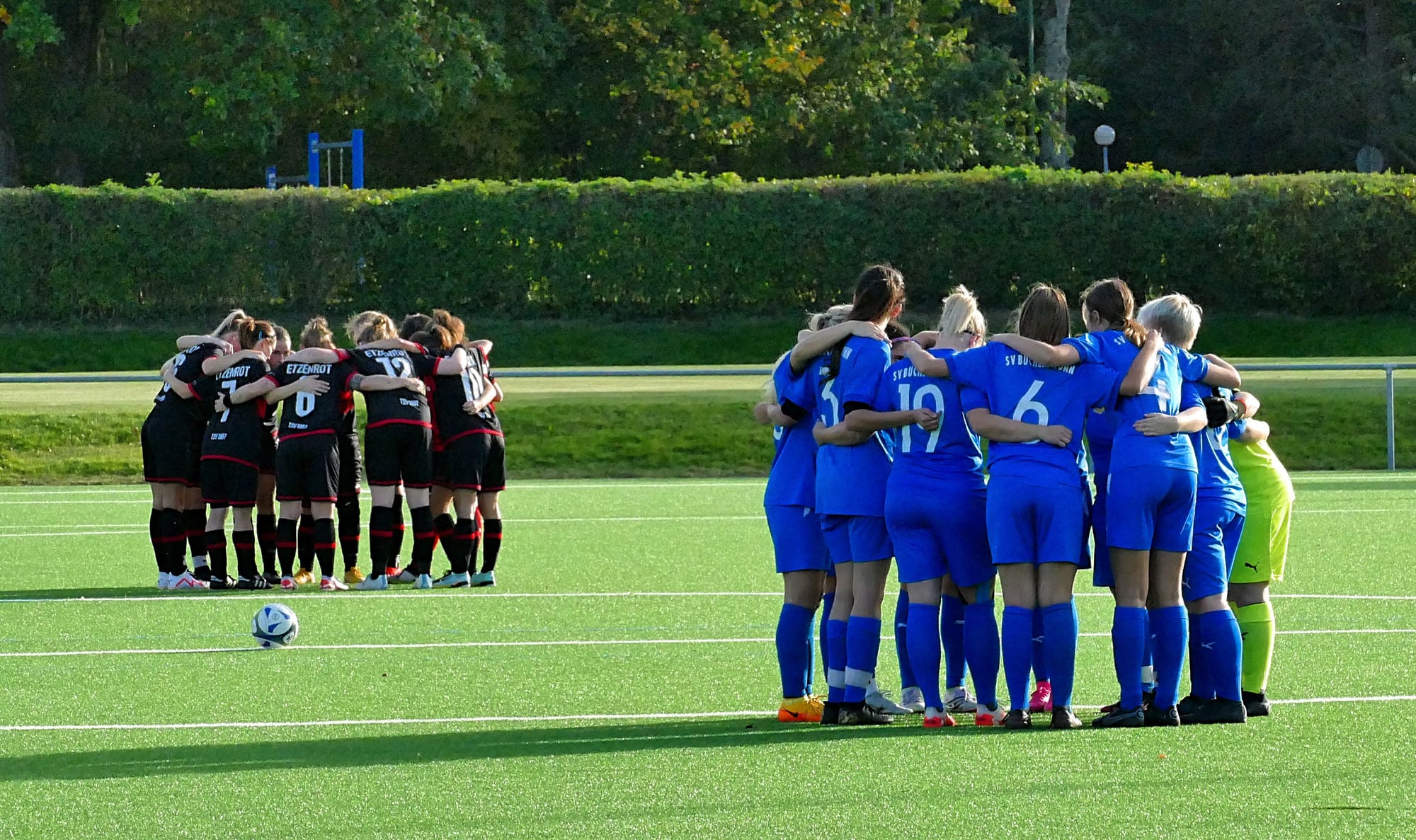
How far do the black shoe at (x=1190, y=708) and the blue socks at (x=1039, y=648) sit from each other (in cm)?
→ 54

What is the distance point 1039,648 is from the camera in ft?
26.0

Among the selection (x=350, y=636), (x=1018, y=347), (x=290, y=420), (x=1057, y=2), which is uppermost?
(x=1057, y=2)

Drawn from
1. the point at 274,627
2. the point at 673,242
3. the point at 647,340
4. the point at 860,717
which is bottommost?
the point at 647,340

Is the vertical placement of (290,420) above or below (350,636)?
above

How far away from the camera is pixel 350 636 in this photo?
1078 cm

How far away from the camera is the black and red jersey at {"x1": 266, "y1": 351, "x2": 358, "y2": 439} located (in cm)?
1272

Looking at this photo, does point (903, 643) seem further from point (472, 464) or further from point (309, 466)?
point (309, 466)

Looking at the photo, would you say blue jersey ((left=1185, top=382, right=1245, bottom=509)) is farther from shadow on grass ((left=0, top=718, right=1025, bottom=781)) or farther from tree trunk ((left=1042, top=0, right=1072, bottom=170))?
tree trunk ((left=1042, top=0, right=1072, bottom=170))

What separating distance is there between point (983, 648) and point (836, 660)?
24.8 inches

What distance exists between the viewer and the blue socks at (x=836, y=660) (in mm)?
8031

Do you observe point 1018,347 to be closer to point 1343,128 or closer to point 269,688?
point 269,688

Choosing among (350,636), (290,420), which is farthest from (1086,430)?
(290,420)

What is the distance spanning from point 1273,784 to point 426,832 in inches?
109

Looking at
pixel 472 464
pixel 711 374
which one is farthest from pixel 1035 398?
pixel 711 374
